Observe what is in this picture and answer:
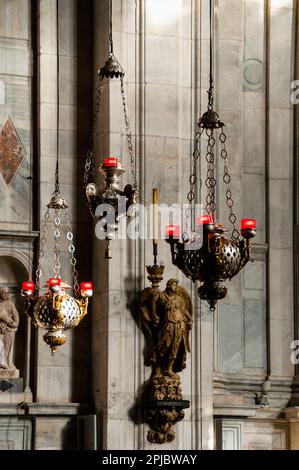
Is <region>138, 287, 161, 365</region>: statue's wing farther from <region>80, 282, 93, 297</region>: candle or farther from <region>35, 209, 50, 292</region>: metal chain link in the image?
<region>35, 209, 50, 292</region>: metal chain link

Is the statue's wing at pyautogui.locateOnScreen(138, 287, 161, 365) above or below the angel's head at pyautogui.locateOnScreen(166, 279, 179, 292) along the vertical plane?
below

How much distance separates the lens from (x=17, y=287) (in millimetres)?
17422

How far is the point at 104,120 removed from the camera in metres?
17.2

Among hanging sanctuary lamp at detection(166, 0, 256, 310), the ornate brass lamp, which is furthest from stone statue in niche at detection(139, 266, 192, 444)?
hanging sanctuary lamp at detection(166, 0, 256, 310)

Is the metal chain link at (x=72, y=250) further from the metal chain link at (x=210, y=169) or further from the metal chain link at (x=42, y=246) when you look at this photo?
the metal chain link at (x=210, y=169)

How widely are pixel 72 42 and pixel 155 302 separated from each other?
3549 mm

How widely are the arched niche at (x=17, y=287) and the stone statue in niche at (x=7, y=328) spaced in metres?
0.10

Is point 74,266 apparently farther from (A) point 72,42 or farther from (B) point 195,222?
(A) point 72,42

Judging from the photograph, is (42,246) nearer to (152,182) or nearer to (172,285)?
(152,182)

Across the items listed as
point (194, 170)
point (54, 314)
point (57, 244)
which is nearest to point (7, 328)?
point (57, 244)

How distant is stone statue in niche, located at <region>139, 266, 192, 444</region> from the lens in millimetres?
16531

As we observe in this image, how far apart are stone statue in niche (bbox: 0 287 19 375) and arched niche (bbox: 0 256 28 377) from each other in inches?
4.1

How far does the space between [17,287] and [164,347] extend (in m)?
2.04
